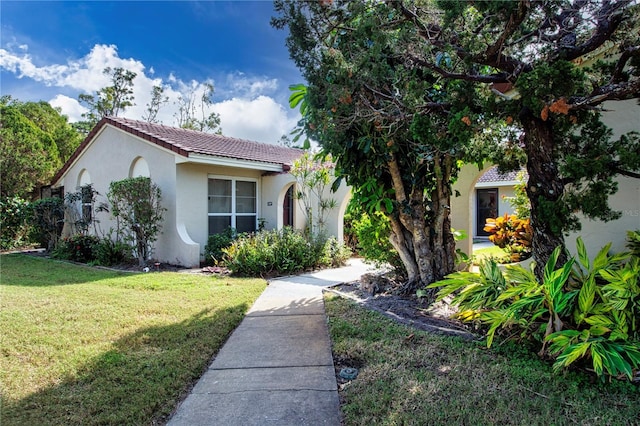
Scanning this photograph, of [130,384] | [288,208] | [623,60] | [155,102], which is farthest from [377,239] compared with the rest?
[155,102]

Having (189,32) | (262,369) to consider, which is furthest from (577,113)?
(189,32)

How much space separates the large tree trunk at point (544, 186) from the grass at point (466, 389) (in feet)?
4.21

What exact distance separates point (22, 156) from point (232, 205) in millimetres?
13094

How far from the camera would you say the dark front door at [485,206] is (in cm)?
2047

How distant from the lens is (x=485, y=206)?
2102cm

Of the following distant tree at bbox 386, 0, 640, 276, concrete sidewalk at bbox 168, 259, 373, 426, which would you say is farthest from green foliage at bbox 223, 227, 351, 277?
distant tree at bbox 386, 0, 640, 276

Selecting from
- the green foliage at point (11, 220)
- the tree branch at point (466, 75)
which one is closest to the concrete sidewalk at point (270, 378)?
the tree branch at point (466, 75)

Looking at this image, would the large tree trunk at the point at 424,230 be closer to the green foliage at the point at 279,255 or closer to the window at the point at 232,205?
the green foliage at the point at 279,255

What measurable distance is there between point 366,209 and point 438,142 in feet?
8.19

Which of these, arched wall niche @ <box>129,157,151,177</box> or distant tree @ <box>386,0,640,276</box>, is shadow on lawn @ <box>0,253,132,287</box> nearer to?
arched wall niche @ <box>129,157,151,177</box>

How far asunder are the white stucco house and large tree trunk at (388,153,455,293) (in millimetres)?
5794

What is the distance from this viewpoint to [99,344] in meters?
4.54

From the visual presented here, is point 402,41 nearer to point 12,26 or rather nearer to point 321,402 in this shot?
point 321,402

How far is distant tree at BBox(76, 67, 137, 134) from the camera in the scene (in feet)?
96.1
